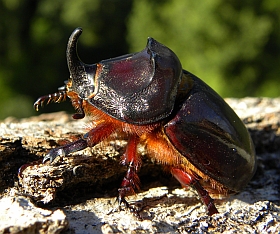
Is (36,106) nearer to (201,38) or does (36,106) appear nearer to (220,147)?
(220,147)

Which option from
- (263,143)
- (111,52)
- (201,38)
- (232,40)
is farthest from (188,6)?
(263,143)

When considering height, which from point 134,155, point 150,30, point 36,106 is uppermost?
point 150,30

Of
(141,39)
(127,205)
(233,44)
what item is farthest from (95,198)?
(141,39)

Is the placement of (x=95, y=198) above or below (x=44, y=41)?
below

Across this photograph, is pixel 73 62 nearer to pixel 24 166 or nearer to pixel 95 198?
pixel 24 166

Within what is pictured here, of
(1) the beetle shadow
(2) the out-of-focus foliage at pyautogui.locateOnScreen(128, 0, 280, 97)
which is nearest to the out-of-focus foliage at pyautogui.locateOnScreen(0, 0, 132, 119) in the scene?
(2) the out-of-focus foliage at pyautogui.locateOnScreen(128, 0, 280, 97)

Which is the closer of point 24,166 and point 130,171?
point 24,166

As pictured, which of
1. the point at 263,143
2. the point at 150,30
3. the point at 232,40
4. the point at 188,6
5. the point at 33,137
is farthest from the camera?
the point at 150,30

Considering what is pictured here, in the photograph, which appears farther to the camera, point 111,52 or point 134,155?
point 111,52
